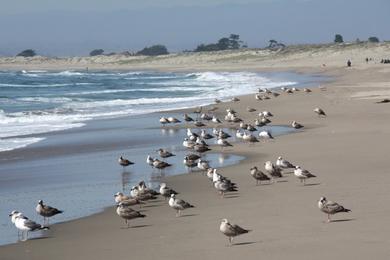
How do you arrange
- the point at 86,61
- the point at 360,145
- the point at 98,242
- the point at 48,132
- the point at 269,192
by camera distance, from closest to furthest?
the point at 98,242 → the point at 269,192 → the point at 360,145 → the point at 48,132 → the point at 86,61

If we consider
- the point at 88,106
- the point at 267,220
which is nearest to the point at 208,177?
the point at 267,220

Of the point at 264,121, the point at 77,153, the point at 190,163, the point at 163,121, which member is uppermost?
the point at 190,163

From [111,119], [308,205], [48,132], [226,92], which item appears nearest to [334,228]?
[308,205]

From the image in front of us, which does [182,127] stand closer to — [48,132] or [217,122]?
[217,122]

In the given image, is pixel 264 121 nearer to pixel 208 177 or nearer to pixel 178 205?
pixel 208 177

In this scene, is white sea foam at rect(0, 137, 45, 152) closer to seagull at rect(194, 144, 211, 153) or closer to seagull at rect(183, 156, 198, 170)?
seagull at rect(194, 144, 211, 153)

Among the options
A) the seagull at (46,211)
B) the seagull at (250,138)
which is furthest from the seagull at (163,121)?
the seagull at (46,211)

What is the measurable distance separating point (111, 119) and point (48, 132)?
5.44 metres

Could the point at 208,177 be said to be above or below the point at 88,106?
above

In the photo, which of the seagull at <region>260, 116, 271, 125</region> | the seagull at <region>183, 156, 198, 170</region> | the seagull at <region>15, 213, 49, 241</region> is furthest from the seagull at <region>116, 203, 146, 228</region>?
the seagull at <region>260, 116, 271, 125</region>

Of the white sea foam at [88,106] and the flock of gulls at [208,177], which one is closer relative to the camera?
the flock of gulls at [208,177]

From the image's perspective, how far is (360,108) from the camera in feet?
102

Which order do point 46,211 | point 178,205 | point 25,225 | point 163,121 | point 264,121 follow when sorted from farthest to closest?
point 163,121 → point 264,121 → point 178,205 → point 46,211 → point 25,225

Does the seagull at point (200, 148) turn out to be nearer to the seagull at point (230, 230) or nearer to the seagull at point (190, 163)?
the seagull at point (190, 163)
